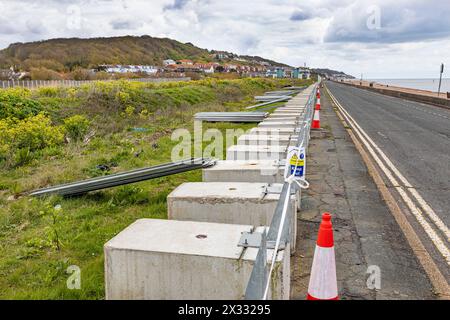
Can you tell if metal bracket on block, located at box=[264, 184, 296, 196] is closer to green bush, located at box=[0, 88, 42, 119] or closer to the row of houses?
green bush, located at box=[0, 88, 42, 119]

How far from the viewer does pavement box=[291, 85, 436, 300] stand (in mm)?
4168

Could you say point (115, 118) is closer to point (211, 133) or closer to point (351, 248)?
point (211, 133)

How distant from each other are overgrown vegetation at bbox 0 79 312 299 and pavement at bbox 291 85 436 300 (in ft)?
7.43

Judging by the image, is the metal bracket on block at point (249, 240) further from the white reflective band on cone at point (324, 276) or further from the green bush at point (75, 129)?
the green bush at point (75, 129)

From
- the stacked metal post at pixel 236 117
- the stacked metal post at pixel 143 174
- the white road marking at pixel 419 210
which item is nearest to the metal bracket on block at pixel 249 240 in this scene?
the white road marking at pixel 419 210

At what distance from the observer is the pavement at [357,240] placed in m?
4.17

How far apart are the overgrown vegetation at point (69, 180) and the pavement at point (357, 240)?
2.26 meters

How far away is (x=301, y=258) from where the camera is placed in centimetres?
488

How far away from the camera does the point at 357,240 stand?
5.40 m

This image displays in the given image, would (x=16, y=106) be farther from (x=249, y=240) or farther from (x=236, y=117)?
(x=249, y=240)

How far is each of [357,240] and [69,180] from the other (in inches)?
245

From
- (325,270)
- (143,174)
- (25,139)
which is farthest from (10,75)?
(325,270)
